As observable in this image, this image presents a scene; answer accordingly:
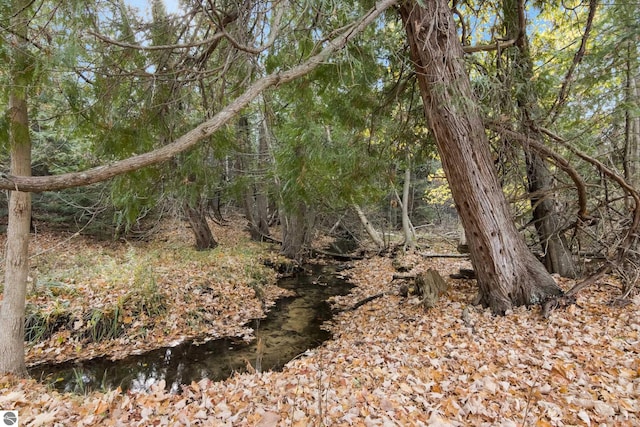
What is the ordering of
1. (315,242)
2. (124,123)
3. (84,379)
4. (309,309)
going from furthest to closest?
(315,242) → (309,309) → (84,379) → (124,123)

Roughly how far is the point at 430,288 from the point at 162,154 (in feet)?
15.7

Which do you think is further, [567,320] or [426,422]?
[567,320]

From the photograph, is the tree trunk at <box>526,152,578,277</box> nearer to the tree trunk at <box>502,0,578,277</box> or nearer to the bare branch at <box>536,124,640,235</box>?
the tree trunk at <box>502,0,578,277</box>

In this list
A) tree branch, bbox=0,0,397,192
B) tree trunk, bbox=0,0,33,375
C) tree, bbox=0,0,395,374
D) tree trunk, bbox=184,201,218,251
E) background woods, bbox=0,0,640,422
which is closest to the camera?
tree branch, bbox=0,0,397,192

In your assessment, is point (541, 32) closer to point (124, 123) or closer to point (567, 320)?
point (567, 320)

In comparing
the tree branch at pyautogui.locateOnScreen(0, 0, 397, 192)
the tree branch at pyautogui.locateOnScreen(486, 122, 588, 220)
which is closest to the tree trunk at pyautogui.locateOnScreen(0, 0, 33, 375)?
the tree branch at pyautogui.locateOnScreen(0, 0, 397, 192)

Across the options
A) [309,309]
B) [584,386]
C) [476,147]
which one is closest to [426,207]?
[309,309]

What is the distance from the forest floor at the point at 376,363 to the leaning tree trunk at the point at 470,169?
0.37 m

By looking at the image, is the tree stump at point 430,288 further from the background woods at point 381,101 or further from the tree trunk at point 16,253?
the tree trunk at point 16,253

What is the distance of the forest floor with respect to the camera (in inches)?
104

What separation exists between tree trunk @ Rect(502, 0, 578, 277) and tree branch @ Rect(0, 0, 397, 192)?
2.66m

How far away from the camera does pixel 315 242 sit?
1487cm

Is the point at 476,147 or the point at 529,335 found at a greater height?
the point at 476,147

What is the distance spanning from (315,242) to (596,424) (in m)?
12.8
